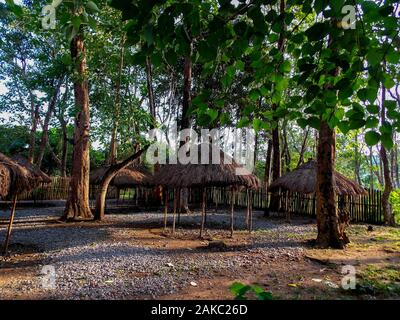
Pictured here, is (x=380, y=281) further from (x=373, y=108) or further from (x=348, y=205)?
(x=348, y=205)

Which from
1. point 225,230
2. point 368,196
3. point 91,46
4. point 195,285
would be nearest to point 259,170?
point 368,196

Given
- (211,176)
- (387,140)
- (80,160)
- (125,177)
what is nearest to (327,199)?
(211,176)

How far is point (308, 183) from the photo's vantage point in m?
13.5

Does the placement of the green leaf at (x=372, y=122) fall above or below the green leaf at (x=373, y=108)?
below

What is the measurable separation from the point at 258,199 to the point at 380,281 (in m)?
14.0

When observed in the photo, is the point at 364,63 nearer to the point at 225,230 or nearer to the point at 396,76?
the point at 396,76

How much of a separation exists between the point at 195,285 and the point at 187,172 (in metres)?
5.63

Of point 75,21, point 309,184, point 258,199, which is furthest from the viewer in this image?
point 258,199

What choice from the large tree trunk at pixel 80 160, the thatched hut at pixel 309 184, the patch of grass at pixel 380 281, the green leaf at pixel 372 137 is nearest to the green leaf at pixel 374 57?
the green leaf at pixel 372 137

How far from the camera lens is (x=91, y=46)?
11055 millimetres

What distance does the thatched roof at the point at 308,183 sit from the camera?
41.4 ft

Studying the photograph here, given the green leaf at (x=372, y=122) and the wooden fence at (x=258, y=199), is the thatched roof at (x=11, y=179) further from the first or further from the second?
the wooden fence at (x=258, y=199)

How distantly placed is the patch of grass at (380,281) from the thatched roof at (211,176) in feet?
14.8

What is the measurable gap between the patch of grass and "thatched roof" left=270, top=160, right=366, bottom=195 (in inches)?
229
